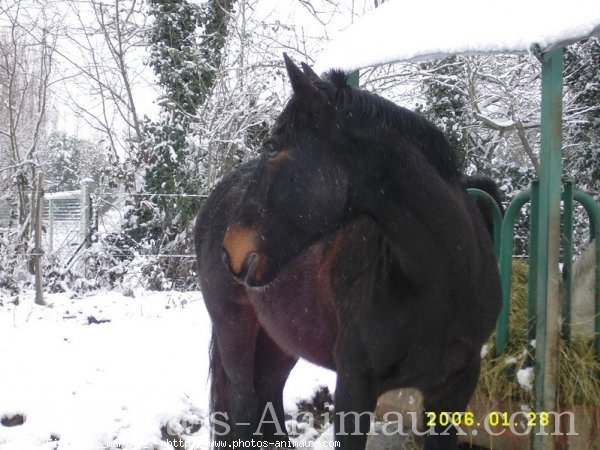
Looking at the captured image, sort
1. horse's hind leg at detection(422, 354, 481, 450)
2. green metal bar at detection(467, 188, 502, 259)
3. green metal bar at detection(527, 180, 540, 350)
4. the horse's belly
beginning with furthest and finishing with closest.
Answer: green metal bar at detection(467, 188, 502, 259) → green metal bar at detection(527, 180, 540, 350) → the horse's belly → horse's hind leg at detection(422, 354, 481, 450)

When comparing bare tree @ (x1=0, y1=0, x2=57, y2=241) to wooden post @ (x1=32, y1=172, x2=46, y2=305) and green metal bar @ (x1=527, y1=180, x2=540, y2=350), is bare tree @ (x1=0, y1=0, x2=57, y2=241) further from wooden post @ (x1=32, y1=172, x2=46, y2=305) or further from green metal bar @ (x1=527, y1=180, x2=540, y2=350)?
green metal bar @ (x1=527, y1=180, x2=540, y2=350)

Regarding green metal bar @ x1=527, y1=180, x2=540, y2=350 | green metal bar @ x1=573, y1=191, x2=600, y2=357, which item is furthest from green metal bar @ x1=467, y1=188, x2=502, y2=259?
green metal bar @ x1=573, y1=191, x2=600, y2=357

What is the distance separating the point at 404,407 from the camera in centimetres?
338

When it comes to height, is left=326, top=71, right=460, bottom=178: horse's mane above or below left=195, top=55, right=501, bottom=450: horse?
above

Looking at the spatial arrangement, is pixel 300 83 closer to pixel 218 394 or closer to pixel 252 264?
pixel 252 264

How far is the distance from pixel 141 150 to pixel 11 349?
517cm

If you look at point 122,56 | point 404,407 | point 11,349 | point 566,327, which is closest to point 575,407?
point 566,327

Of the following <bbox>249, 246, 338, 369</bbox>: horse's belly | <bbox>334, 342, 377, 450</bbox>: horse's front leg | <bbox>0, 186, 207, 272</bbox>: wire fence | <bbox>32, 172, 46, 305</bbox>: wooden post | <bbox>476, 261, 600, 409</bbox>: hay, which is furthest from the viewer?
A: <bbox>0, 186, 207, 272</bbox>: wire fence

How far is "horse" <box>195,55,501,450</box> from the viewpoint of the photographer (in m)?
2.16

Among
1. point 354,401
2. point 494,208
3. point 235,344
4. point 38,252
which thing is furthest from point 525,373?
point 38,252

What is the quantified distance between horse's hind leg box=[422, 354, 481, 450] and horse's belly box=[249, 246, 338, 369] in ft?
1.55

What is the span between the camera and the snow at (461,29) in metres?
2.33

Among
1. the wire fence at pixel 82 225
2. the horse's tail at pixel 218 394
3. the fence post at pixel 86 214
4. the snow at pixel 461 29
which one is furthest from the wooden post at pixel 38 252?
the snow at pixel 461 29

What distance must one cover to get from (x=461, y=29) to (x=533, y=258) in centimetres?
118
